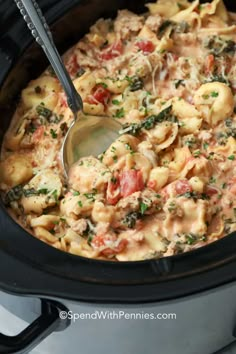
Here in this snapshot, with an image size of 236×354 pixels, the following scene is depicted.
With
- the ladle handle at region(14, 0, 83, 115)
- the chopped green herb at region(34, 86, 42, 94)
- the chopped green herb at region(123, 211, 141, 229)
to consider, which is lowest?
the chopped green herb at region(123, 211, 141, 229)

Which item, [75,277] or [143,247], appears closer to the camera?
[75,277]

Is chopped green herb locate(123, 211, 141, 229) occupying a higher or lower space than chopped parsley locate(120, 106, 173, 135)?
lower

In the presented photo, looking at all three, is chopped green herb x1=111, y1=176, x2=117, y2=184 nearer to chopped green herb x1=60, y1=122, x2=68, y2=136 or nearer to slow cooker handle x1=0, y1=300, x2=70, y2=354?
chopped green herb x1=60, y1=122, x2=68, y2=136

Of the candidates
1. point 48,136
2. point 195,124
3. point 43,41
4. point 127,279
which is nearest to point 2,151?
point 48,136

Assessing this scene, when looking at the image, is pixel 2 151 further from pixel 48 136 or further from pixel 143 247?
pixel 143 247

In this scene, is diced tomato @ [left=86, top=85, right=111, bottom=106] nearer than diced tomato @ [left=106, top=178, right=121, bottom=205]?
No

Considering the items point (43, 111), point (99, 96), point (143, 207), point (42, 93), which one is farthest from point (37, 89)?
point (143, 207)

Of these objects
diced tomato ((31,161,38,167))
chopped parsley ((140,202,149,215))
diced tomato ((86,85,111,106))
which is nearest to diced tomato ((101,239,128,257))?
chopped parsley ((140,202,149,215))
